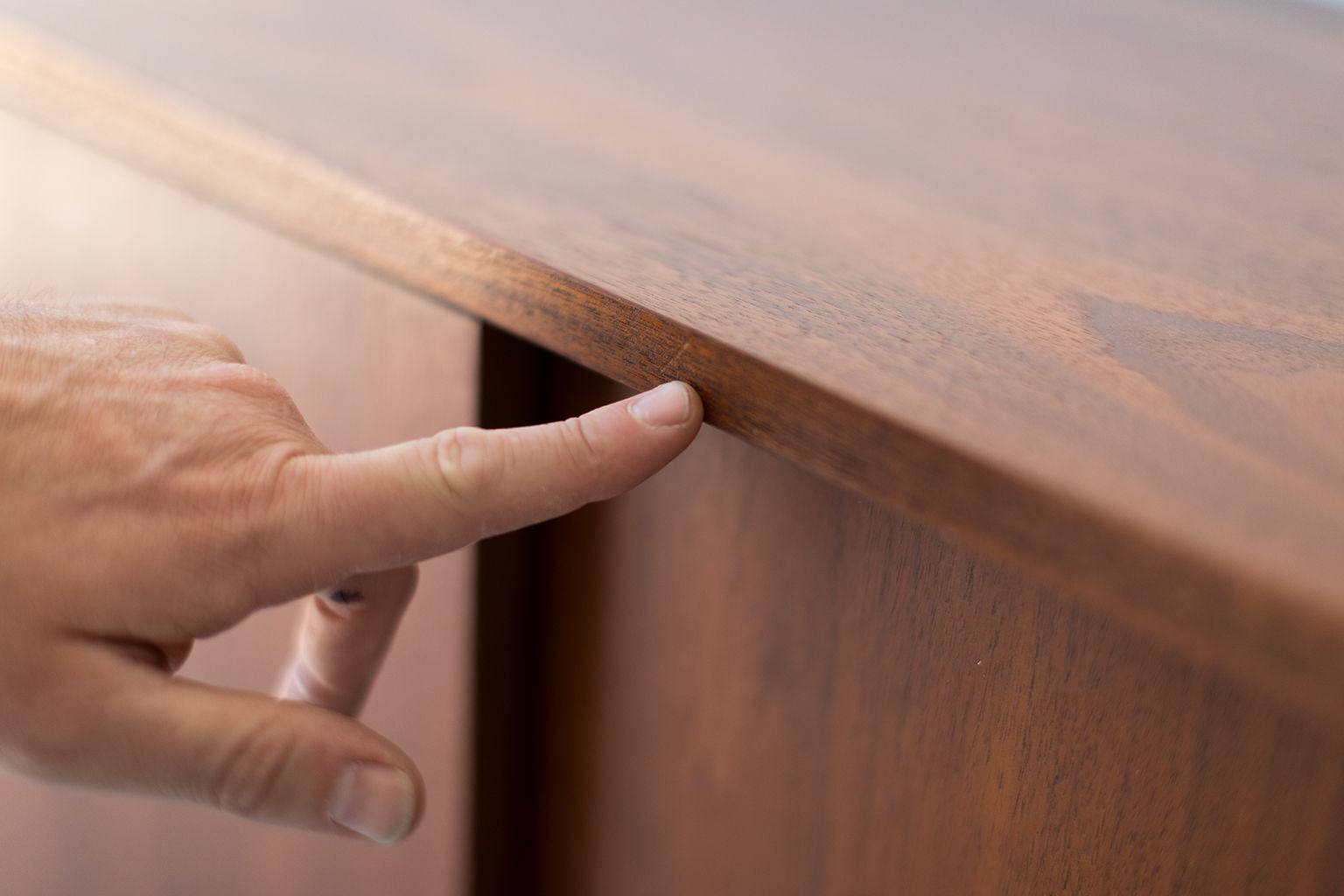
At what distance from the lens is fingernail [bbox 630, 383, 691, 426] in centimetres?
27

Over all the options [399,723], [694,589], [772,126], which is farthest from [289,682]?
[772,126]

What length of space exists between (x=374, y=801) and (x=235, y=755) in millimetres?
37

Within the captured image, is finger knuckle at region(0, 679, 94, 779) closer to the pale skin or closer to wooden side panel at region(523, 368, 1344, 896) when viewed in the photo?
the pale skin

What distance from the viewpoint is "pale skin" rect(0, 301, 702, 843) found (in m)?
0.29

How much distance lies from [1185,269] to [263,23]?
0.43 metres

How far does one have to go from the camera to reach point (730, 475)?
333 millimetres

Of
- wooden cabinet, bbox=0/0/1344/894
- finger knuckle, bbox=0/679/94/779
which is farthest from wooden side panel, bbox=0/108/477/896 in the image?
finger knuckle, bbox=0/679/94/779

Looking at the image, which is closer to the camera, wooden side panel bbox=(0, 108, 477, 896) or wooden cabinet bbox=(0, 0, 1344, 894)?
wooden cabinet bbox=(0, 0, 1344, 894)

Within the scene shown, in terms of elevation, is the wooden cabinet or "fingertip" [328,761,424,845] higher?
the wooden cabinet

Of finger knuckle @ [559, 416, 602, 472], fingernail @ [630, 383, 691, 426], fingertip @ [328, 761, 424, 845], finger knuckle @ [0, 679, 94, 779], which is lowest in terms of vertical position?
fingertip @ [328, 761, 424, 845]

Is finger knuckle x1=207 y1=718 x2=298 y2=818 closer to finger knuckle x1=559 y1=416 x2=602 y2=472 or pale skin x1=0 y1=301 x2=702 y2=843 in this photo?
pale skin x1=0 y1=301 x2=702 y2=843

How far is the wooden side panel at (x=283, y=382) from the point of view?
1.25 ft

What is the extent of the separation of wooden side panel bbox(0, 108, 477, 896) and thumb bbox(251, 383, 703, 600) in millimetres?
68

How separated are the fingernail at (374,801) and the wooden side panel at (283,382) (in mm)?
78
